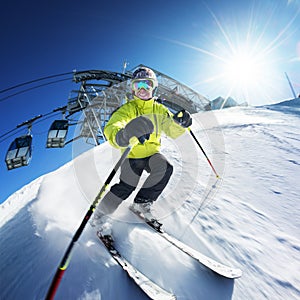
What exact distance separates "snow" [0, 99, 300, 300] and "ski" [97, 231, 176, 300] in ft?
0.14

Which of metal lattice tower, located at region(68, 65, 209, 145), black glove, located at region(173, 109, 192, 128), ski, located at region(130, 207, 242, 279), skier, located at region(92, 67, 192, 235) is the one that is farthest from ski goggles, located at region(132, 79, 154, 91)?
metal lattice tower, located at region(68, 65, 209, 145)

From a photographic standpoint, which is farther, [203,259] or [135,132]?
[135,132]

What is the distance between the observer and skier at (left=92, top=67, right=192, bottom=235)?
192 centimetres

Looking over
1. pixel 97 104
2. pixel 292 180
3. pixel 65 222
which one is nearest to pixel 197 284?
pixel 65 222

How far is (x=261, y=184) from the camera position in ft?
8.84

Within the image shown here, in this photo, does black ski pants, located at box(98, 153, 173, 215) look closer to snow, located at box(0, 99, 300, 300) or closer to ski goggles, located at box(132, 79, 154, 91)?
snow, located at box(0, 99, 300, 300)

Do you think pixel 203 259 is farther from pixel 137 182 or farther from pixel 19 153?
pixel 19 153

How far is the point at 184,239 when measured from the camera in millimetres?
1859

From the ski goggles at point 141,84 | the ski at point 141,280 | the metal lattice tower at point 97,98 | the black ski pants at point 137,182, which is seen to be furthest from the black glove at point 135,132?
the metal lattice tower at point 97,98

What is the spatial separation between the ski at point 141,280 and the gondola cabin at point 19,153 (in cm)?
849

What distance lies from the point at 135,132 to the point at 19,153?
8.65 metres

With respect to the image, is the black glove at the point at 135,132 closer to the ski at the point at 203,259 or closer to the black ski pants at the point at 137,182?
the black ski pants at the point at 137,182

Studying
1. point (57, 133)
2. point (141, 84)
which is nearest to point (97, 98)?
point (57, 133)

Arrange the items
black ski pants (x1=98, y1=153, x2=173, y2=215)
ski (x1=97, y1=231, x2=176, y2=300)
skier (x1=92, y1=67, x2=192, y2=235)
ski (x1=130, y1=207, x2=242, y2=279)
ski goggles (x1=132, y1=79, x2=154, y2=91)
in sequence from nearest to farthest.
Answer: ski (x1=97, y1=231, x2=176, y2=300) → ski (x1=130, y1=207, x2=242, y2=279) → skier (x1=92, y1=67, x2=192, y2=235) → black ski pants (x1=98, y1=153, x2=173, y2=215) → ski goggles (x1=132, y1=79, x2=154, y2=91)
